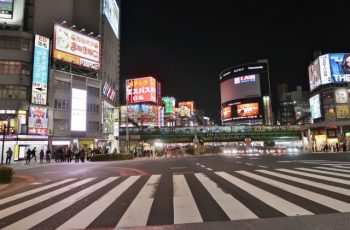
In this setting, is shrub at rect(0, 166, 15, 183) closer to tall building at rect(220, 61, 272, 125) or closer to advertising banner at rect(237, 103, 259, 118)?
tall building at rect(220, 61, 272, 125)

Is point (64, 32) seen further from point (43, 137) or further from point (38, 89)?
point (43, 137)

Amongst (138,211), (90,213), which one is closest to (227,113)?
(138,211)

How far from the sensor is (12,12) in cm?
4269

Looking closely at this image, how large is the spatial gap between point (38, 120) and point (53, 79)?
7.30 metres

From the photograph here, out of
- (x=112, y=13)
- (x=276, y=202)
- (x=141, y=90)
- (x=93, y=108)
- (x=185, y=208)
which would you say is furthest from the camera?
(x=141, y=90)

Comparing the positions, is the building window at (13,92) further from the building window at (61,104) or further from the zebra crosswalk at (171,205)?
the zebra crosswalk at (171,205)

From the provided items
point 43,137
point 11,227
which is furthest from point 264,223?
point 43,137

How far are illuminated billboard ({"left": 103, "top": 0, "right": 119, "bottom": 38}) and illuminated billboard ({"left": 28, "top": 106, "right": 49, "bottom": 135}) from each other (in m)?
28.5

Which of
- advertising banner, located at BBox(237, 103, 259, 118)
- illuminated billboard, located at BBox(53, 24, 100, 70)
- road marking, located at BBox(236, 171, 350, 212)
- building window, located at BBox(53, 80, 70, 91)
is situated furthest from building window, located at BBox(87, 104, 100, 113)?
advertising banner, located at BBox(237, 103, 259, 118)

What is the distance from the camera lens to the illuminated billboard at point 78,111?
1861 inches

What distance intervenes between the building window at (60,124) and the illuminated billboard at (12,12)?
50.4 feet

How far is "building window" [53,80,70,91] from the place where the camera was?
151 feet

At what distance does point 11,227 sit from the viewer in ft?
16.9

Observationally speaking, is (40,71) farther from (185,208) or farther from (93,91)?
(185,208)
